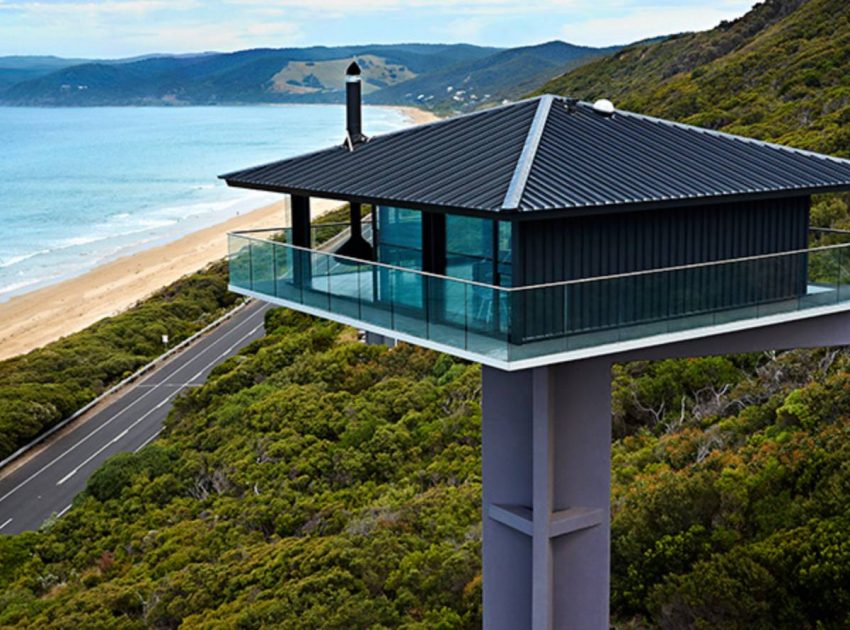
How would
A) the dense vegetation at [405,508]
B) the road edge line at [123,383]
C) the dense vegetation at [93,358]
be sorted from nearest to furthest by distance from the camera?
the dense vegetation at [405,508] → the road edge line at [123,383] → the dense vegetation at [93,358]

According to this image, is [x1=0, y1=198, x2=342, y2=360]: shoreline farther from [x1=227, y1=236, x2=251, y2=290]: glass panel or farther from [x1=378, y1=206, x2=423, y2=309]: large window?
[x1=378, y1=206, x2=423, y2=309]: large window

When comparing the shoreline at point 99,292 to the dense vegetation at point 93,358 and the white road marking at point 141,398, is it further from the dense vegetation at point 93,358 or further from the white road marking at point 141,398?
the white road marking at point 141,398

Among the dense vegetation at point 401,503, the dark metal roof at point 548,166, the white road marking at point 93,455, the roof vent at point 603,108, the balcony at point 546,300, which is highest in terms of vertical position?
the roof vent at point 603,108

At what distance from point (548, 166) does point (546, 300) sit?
5.62 feet

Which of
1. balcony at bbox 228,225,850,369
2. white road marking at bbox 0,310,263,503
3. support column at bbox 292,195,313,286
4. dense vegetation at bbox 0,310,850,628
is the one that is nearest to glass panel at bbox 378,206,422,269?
balcony at bbox 228,225,850,369

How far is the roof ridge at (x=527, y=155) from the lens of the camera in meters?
12.4

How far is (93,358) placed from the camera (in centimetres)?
4622

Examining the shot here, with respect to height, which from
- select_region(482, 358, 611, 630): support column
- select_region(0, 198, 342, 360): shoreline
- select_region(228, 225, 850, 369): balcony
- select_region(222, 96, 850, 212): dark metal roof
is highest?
select_region(222, 96, 850, 212): dark metal roof

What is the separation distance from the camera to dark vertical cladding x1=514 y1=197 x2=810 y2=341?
510 inches

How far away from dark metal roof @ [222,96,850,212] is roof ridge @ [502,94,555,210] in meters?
0.02

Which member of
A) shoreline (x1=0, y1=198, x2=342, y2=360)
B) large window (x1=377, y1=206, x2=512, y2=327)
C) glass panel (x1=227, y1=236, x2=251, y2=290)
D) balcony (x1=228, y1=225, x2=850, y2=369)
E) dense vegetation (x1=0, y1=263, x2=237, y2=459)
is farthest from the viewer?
shoreline (x1=0, y1=198, x2=342, y2=360)

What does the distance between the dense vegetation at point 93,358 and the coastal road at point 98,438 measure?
0.85m

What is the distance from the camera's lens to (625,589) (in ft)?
58.8

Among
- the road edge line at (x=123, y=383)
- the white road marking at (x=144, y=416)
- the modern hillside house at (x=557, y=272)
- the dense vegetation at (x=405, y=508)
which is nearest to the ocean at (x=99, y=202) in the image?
the road edge line at (x=123, y=383)
